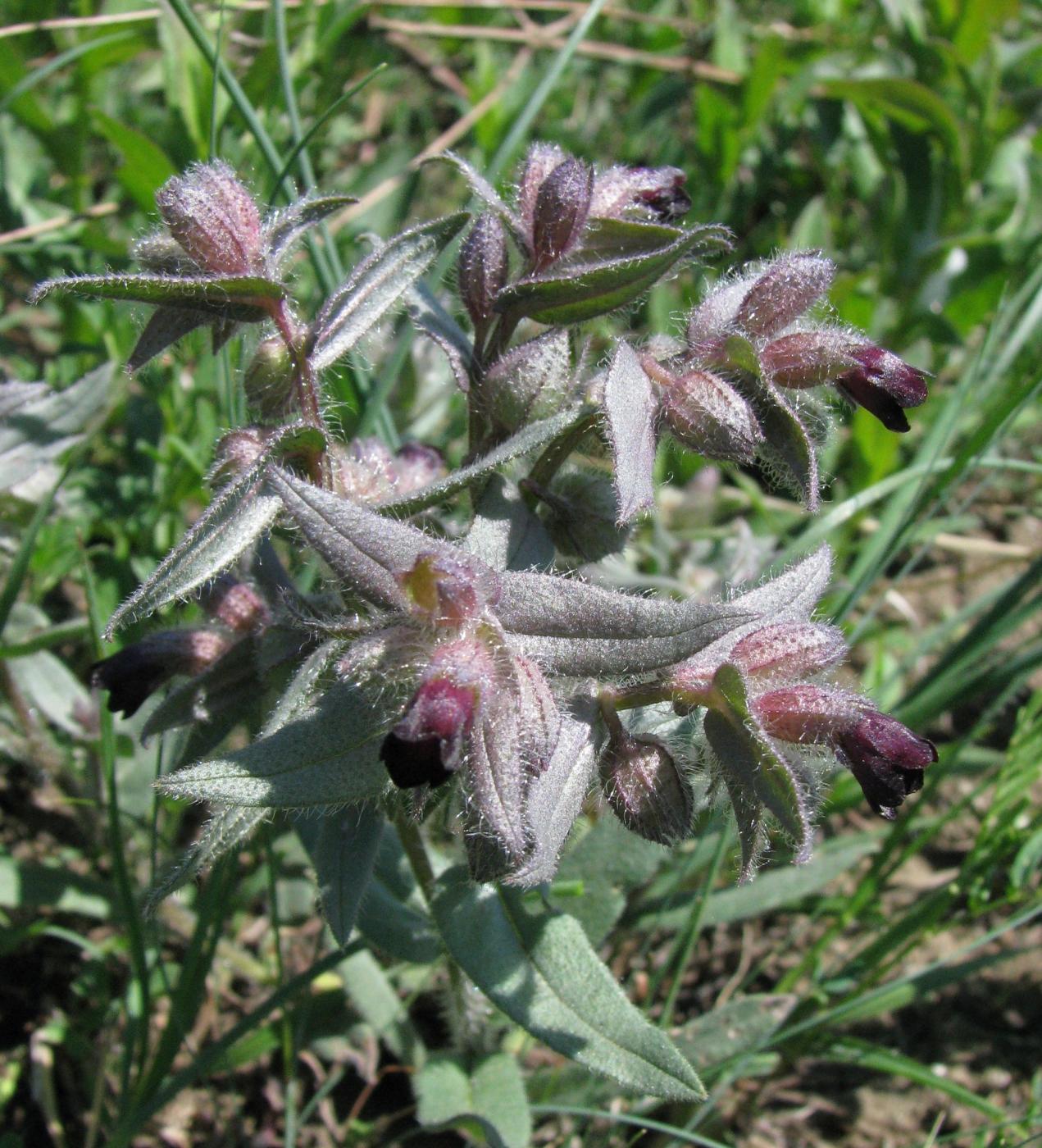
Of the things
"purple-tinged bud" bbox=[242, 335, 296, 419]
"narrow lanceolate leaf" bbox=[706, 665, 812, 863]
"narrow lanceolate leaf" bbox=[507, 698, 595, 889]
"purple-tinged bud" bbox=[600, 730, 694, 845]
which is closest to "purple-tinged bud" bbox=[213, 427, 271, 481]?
"purple-tinged bud" bbox=[242, 335, 296, 419]

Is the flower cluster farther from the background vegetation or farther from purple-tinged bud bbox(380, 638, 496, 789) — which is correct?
the background vegetation

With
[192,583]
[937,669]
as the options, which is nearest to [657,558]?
[937,669]

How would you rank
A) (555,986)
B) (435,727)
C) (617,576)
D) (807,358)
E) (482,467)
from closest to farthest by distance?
(435,727) < (482,467) < (807,358) < (555,986) < (617,576)

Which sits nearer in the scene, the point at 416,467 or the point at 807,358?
the point at 807,358

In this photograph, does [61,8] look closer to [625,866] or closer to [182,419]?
[182,419]

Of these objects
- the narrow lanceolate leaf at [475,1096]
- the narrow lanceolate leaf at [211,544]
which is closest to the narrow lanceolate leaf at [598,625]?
the narrow lanceolate leaf at [211,544]

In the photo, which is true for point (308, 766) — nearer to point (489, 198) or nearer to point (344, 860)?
point (344, 860)

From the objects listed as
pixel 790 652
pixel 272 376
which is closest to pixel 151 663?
pixel 272 376
